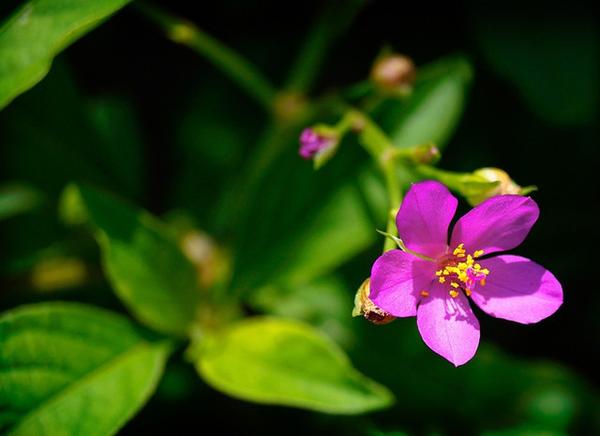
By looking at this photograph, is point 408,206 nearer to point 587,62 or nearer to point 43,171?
point 587,62

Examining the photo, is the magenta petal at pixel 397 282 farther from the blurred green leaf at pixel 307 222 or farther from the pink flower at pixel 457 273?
the blurred green leaf at pixel 307 222

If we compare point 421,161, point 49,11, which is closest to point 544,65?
point 421,161

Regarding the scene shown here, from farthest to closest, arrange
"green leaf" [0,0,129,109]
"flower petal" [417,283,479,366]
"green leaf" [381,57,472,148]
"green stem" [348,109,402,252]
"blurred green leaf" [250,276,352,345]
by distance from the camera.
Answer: "blurred green leaf" [250,276,352,345] < "green leaf" [381,57,472,148] < "green stem" [348,109,402,252] < "flower petal" [417,283,479,366] < "green leaf" [0,0,129,109]

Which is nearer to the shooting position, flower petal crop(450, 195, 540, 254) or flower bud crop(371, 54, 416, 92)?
flower petal crop(450, 195, 540, 254)

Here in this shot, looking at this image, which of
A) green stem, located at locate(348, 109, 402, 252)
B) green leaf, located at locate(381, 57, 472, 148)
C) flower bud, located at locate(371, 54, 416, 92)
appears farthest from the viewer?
green leaf, located at locate(381, 57, 472, 148)

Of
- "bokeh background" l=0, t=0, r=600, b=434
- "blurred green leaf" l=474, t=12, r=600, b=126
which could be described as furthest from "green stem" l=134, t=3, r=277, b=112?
"blurred green leaf" l=474, t=12, r=600, b=126

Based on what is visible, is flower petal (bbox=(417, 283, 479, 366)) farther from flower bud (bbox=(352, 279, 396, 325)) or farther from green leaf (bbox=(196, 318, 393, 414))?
green leaf (bbox=(196, 318, 393, 414))
